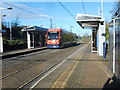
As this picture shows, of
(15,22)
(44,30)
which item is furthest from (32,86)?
(15,22)

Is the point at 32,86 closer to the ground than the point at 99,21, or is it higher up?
closer to the ground

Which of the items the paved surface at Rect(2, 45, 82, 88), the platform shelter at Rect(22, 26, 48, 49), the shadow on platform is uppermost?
the platform shelter at Rect(22, 26, 48, 49)

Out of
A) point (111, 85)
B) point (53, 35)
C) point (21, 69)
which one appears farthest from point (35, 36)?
point (111, 85)

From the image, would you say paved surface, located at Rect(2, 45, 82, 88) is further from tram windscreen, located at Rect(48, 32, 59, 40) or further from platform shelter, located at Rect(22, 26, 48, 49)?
tram windscreen, located at Rect(48, 32, 59, 40)

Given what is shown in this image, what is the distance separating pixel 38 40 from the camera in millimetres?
45281

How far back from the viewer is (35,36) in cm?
4194

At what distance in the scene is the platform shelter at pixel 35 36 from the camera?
37244mm

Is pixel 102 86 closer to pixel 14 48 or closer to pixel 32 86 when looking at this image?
pixel 32 86

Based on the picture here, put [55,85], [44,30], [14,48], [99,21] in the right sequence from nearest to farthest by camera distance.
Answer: [55,85] → [99,21] → [14,48] → [44,30]

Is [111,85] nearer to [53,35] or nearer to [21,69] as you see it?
[21,69]

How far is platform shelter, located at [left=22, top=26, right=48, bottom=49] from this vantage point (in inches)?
1466

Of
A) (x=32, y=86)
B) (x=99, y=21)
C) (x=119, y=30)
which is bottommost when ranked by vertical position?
(x=32, y=86)

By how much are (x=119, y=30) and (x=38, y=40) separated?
37404 millimetres

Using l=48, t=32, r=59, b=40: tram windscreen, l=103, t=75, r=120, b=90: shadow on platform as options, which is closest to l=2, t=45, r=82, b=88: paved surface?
l=103, t=75, r=120, b=90: shadow on platform
